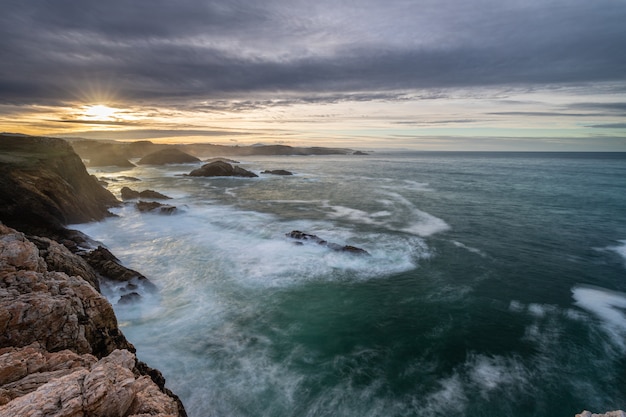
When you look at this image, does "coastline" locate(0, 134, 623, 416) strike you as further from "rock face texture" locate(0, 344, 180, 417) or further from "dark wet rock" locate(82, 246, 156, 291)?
"dark wet rock" locate(82, 246, 156, 291)

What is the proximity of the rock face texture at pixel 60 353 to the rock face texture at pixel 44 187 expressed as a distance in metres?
11.2

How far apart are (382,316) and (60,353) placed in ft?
45.1

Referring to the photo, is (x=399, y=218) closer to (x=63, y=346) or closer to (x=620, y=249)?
(x=620, y=249)

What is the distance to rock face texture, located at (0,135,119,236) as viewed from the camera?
70.3ft

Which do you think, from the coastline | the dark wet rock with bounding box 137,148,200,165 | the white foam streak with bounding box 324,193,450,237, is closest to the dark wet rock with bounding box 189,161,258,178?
the white foam streak with bounding box 324,193,450,237

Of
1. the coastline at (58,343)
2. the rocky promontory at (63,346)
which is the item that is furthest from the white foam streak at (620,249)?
the rocky promontory at (63,346)

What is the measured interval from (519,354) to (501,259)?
12.2 m

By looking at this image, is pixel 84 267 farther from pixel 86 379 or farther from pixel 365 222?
pixel 365 222

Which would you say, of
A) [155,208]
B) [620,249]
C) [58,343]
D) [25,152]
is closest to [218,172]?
[155,208]

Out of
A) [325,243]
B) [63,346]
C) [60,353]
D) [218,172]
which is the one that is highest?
[60,353]

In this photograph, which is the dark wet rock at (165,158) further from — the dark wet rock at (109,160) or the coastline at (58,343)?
the coastline at (58,343)

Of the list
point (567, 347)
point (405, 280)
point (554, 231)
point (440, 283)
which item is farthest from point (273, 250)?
point (554, 231)

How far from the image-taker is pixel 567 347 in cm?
1461

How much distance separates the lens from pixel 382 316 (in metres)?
17.0
